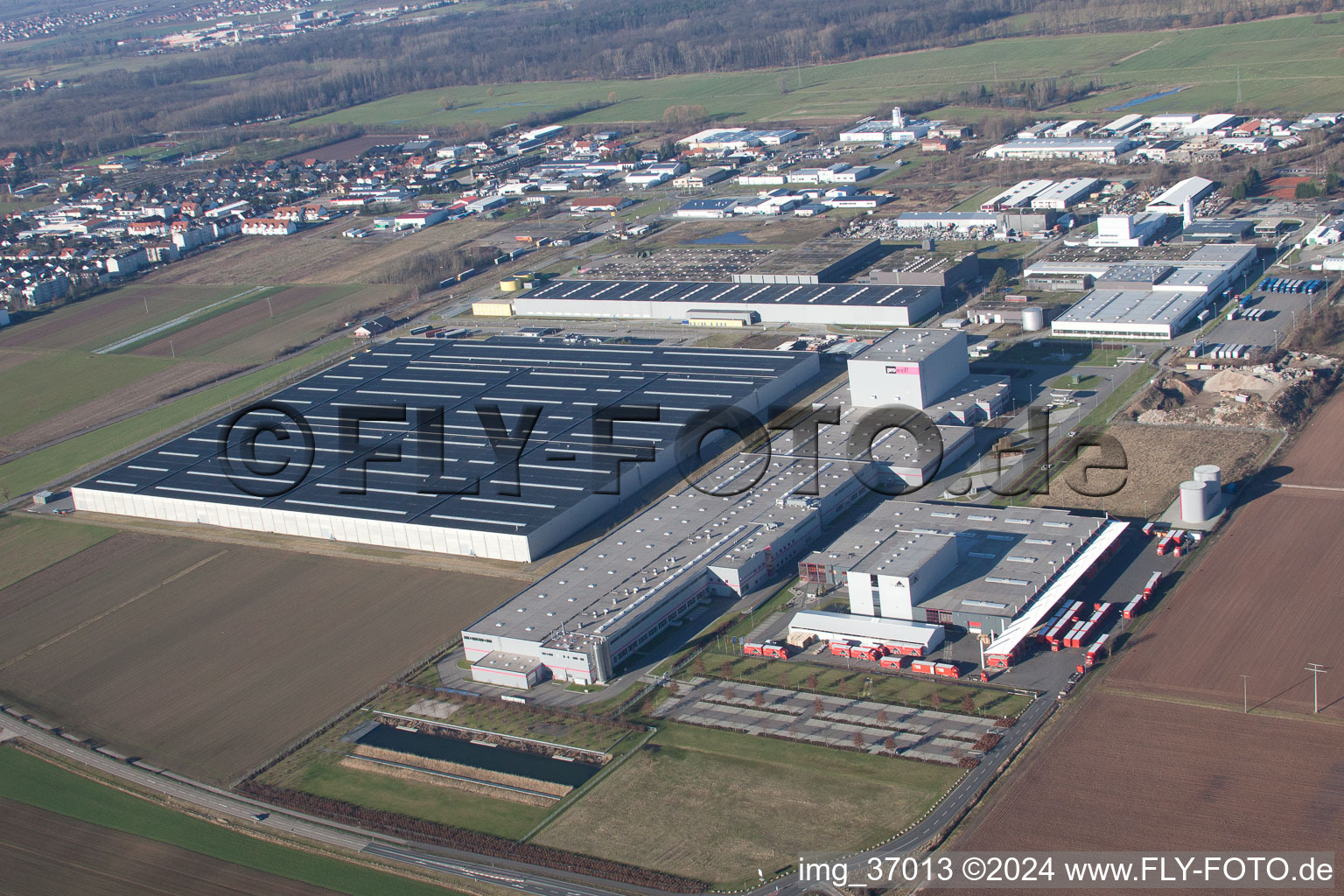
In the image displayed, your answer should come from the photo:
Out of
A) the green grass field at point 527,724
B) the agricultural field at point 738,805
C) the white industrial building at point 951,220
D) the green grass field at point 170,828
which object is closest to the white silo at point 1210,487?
the agricultural field at point 738,805

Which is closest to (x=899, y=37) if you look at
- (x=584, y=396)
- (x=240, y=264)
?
Result: (x=240, y=264)

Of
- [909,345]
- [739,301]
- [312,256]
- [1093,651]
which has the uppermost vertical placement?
[312,256]

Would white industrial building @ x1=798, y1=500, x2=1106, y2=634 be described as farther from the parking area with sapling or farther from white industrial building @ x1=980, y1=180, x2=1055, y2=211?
white industrial building @ x1=980, y1=180, x2=1055, y2=211

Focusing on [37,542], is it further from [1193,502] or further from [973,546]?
[1193,502]

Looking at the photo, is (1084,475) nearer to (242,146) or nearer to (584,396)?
(584,396)

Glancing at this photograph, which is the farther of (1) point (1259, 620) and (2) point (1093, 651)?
(1) point (1259, 620)

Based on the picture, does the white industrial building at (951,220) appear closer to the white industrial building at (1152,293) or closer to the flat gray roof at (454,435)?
the white industrial building at (1152,293)

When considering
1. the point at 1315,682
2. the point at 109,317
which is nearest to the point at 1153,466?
the point at 1315,682

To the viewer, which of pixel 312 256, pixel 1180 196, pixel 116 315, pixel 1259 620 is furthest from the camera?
pixel 312 256
